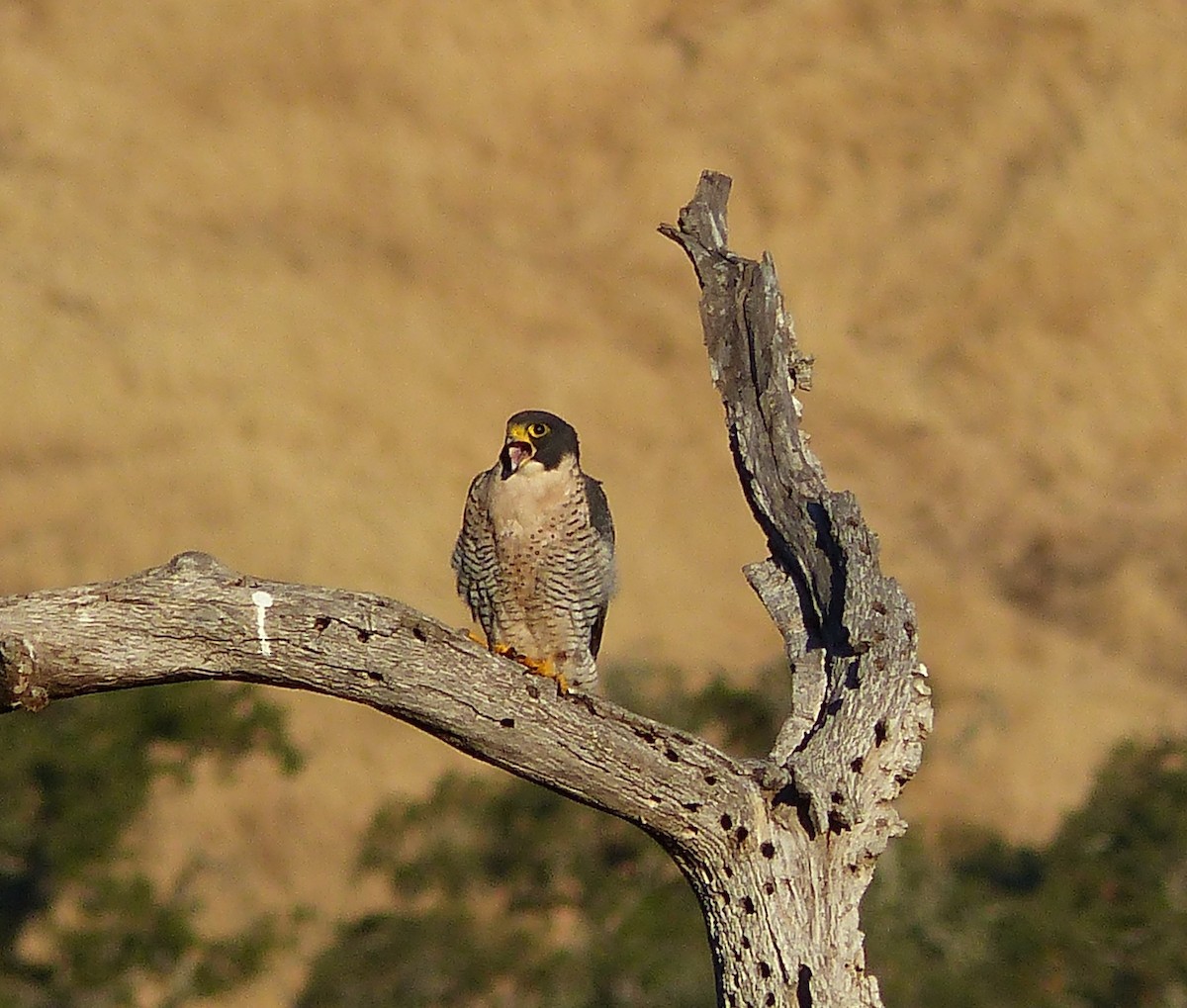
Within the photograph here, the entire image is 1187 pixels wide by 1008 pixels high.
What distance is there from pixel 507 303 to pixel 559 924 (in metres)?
10.2

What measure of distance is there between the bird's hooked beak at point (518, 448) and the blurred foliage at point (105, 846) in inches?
352

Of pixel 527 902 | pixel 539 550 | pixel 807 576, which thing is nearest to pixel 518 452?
pixel 539 550

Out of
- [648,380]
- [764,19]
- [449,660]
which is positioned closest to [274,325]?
[648,380]

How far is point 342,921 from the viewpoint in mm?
17562

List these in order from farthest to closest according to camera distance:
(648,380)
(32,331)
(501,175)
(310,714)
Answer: (501,175) < (648,380) < (32,331) < (310,714)

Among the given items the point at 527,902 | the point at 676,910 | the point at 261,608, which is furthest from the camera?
the point at 527,902

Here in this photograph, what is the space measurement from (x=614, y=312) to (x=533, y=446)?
20.4m

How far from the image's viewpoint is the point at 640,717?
5.12 meters

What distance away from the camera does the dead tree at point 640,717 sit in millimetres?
4945

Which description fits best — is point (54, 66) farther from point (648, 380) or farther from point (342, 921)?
point (342, 921)

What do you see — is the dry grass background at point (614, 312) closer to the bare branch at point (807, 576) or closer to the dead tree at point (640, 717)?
the bare branch at point (807, 576)

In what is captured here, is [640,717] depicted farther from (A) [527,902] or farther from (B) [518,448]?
(A) [527,902]

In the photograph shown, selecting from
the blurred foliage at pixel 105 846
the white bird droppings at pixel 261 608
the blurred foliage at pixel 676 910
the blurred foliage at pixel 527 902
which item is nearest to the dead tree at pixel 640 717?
the white bird droppings at pixel 261 608

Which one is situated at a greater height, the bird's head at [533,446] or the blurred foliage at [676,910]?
the blurred foliage at [676,910]
